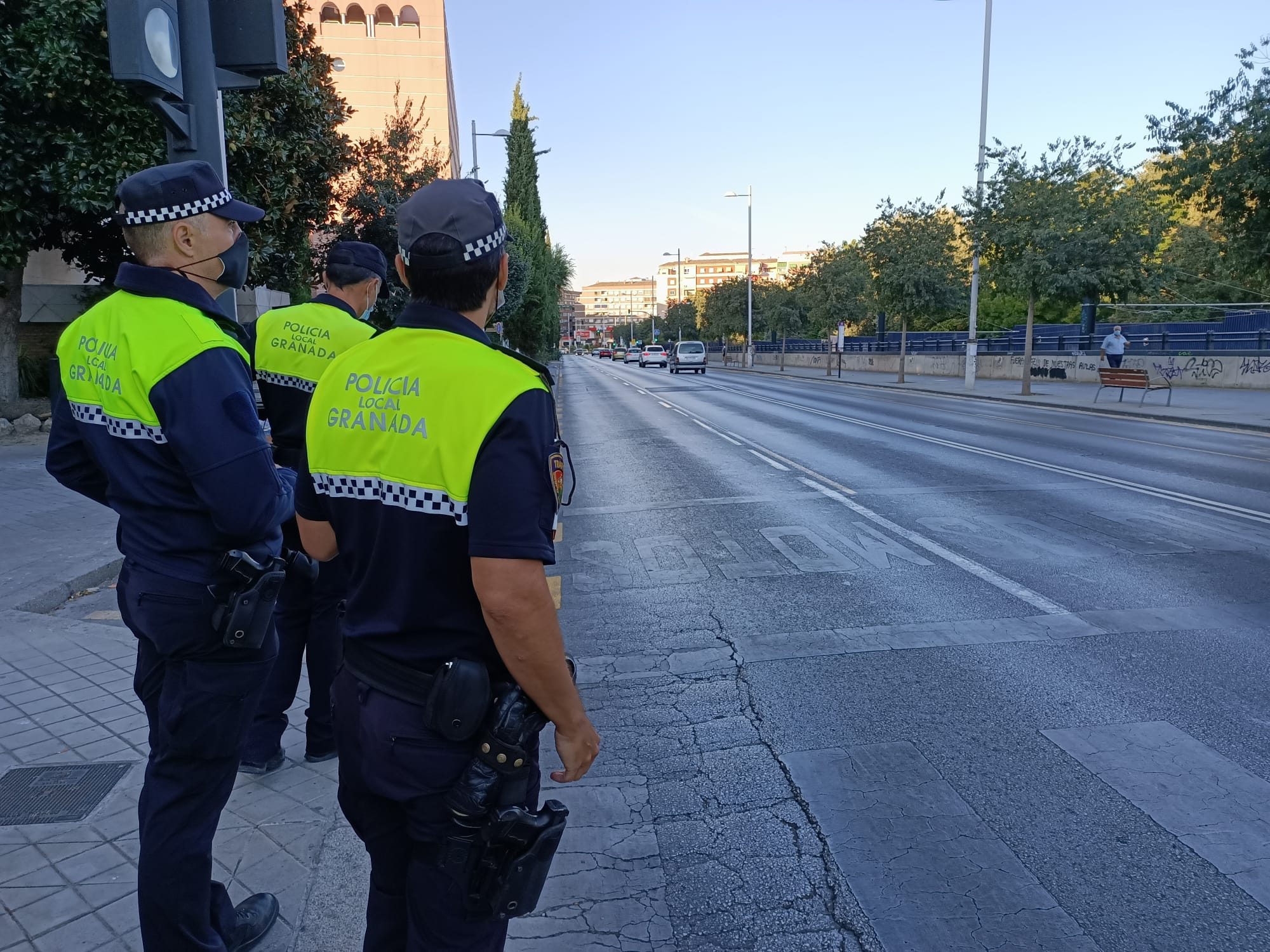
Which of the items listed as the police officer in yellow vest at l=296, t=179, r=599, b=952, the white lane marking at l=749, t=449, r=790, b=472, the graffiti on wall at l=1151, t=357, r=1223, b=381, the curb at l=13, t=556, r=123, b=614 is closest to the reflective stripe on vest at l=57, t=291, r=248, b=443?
the police officer in yellow vest at l=296, t=179, r=599, b=952

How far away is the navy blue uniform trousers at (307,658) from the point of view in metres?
Answer: 3.70

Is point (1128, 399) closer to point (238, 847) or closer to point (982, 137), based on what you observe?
point (982, 137)

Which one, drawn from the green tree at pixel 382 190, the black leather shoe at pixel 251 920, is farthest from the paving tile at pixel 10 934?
the green tree at pixel 382 190

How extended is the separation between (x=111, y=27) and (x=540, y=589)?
3.09m

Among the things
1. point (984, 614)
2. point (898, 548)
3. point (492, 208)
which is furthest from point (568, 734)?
point (898, 548)

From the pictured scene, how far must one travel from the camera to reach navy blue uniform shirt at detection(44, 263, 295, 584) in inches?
87.9

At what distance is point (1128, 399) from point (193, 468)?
25.3 meters

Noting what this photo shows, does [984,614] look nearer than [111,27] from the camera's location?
No

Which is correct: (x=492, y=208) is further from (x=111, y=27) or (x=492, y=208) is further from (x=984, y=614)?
(x=984, y=614)

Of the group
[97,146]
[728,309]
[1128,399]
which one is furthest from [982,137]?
[728,309]

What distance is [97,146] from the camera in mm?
11711

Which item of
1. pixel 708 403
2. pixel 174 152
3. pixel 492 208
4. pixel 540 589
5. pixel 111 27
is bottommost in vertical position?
pixel 708 403

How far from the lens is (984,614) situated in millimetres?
5602

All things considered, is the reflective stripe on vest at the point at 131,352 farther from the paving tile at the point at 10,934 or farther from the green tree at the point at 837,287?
the green tree at the point at 837,287
